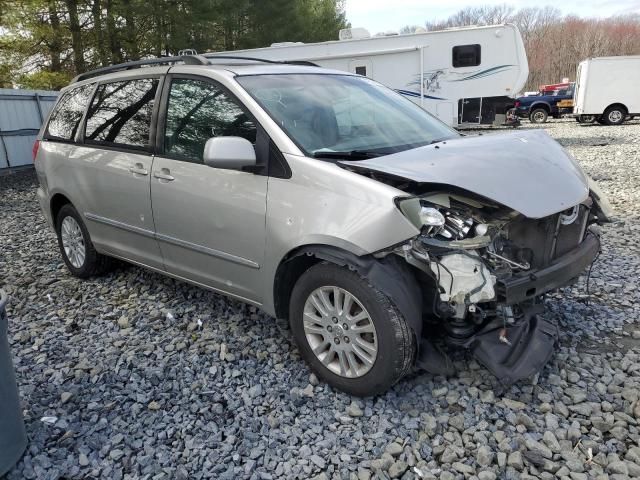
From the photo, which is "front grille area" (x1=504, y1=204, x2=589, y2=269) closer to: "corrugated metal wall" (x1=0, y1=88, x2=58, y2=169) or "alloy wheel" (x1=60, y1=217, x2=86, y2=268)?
"alloy wheel" (x1=60, y1=217, x2=86, y2=268)

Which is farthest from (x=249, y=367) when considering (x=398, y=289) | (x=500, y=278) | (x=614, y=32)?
(x=614, y=32)

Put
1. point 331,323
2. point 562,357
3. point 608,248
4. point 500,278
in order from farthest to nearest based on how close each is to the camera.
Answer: point 608,248
point 562,357
point 331,323
point 500,278

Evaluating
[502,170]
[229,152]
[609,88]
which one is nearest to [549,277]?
[502,170]

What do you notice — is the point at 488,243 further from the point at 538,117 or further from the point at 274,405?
the point at 538,117

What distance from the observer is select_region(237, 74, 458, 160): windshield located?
319 centimetres

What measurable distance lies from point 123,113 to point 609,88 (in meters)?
21.8

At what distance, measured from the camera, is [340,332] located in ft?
9.40

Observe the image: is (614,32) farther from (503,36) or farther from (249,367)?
(249,367)

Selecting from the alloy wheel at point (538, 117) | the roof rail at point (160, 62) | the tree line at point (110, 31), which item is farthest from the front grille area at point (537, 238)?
the alloy wheel at point (538, 117)

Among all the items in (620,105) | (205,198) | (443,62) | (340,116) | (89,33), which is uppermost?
(89,33)

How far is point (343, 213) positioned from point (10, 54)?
15.6 meters

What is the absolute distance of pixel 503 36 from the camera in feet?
48.0

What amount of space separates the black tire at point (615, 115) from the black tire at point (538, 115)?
458 cm

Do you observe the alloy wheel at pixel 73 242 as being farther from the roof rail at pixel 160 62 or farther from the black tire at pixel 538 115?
the black tire at pixel 538 115
